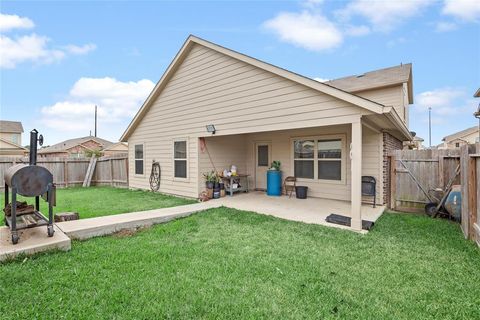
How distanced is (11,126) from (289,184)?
3686cm

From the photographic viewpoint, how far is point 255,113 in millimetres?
6910

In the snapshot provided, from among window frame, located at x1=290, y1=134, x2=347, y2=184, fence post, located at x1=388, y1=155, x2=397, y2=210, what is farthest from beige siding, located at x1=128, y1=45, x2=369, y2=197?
fence post, located at x1=388, y1=155, x2=397, y2=210

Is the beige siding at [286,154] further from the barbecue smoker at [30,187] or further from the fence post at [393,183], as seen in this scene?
the barbecue smoker at [30,187]

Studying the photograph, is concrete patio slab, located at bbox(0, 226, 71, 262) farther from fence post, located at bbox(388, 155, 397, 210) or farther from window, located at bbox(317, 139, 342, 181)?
fence post, located at bbox(388, 155, 397, 210)

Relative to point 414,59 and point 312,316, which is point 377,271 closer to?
point 312,316

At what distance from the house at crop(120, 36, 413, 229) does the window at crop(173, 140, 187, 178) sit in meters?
0.04

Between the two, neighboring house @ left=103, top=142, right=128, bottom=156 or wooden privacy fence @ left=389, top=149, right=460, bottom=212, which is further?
neighboring house @ left=103, top=142, right=128, bottom=156

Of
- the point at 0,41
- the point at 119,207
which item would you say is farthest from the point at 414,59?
the point at 0,41

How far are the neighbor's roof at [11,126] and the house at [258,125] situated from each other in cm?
2900

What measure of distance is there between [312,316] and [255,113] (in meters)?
5.29

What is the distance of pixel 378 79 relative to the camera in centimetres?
1146

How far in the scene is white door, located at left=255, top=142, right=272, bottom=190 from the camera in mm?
9891

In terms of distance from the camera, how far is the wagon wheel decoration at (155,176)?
10492 millimetres

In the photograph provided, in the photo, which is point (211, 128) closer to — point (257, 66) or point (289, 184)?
point (257, 66)
